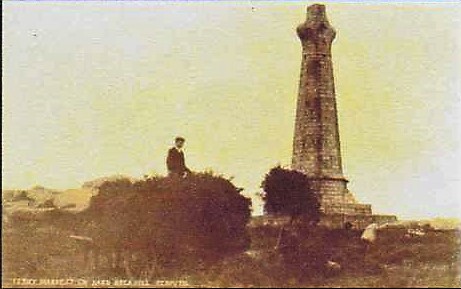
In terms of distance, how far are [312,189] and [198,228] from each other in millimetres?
2318

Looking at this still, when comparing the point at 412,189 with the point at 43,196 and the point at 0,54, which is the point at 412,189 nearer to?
the point at 43,196

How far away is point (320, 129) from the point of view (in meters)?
13.4

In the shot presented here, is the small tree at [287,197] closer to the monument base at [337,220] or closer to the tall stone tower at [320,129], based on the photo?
the monument base at [337,220]

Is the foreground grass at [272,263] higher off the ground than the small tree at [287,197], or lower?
lower

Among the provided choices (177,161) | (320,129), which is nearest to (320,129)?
(320,129)

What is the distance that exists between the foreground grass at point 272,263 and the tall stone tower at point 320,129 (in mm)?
1257

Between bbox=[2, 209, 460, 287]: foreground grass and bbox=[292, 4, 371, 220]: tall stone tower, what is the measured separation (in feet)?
4.12

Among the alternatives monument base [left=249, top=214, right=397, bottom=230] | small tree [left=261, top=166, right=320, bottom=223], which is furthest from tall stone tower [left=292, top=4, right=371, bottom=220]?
small tree [left=261, top=166, right=320, bottom=223]

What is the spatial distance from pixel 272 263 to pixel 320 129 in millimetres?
2928

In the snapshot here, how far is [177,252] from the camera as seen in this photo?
438 inches

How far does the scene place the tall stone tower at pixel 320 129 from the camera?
1276 centimetres

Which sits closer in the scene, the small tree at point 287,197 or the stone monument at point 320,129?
the small tree at point 287,197

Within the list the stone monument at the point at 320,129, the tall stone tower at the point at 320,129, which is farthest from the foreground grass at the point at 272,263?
the tall stone tower at the point at 320,129

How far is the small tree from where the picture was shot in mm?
11742
